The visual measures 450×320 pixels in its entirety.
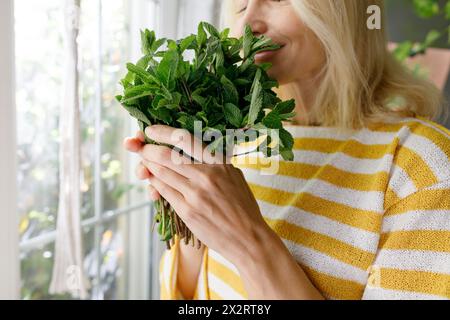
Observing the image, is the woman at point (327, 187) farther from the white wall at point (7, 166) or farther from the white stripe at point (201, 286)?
the white wall at point (7, 166)

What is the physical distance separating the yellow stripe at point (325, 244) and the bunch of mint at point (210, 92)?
0.16 metres

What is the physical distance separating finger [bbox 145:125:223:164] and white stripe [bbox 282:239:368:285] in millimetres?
225

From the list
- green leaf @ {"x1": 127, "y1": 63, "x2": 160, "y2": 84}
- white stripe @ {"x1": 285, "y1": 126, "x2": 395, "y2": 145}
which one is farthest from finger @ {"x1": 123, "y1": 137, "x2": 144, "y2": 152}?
white stripe @ {"x1": 285, "y1": 126, "x2": 395, "y2": 145}

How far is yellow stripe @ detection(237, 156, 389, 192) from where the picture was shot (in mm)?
711

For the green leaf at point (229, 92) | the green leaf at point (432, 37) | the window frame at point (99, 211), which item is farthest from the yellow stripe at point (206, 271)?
the green leaf at point (432, 37)

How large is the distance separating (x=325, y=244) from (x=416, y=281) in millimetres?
142

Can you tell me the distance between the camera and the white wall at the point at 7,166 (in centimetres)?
64

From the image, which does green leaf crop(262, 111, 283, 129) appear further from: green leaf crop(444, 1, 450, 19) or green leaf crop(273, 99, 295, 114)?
green leaf crop(444, 1, 450, 19)

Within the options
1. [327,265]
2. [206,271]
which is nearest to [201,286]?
[206,271]

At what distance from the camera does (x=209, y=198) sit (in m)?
0.63

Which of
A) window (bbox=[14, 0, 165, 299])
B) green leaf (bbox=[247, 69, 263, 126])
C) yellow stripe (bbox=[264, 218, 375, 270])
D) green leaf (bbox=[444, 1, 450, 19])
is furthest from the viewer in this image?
green leaf (bbox=[444, 1, 450, 19])

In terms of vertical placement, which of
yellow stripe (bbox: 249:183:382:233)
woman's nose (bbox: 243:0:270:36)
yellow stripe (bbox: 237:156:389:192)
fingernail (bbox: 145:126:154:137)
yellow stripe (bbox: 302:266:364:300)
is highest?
woman's nose (bbox: 243:0:270:36)

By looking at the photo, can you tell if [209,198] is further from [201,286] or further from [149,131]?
[201,286]

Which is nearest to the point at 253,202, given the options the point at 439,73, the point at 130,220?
the point at 130,220
